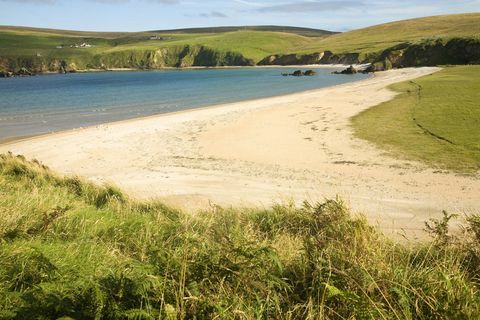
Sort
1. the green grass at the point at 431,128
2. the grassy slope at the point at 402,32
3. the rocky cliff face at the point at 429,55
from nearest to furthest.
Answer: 1. the green grass at the point at 431,128
2. the rocky cliff face at the point at 429,55
3. the grassy slope at the point at 402,32

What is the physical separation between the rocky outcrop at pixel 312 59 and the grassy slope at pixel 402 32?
3.16 metres

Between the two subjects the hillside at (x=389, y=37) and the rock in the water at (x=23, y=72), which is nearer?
the hillside at (x=389, y=37)

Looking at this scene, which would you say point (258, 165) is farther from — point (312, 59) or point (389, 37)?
point (389, 37)

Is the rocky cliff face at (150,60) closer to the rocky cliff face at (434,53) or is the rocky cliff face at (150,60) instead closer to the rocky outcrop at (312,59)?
the rocky outcrop at (312,59)

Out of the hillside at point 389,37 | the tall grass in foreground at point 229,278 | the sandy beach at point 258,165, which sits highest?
the tall grass in foreground at point 229,278

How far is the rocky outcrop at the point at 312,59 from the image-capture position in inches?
4757

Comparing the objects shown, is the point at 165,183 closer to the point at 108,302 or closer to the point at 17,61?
the point at 108,302

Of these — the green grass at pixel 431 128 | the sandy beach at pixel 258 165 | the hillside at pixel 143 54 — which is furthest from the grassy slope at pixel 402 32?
the sandy beach at pixel 258 165

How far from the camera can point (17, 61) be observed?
15300 cm

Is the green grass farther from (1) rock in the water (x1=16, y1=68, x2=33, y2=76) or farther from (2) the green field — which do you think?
(1) rock in the water (x1=16, y1=68, x2=33, y2=76)

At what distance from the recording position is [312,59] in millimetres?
135750

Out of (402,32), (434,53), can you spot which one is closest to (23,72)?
(434,53)

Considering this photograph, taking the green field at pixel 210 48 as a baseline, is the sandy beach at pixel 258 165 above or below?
above

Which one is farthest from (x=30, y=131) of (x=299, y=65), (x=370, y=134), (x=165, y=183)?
(x=299, y=65)
